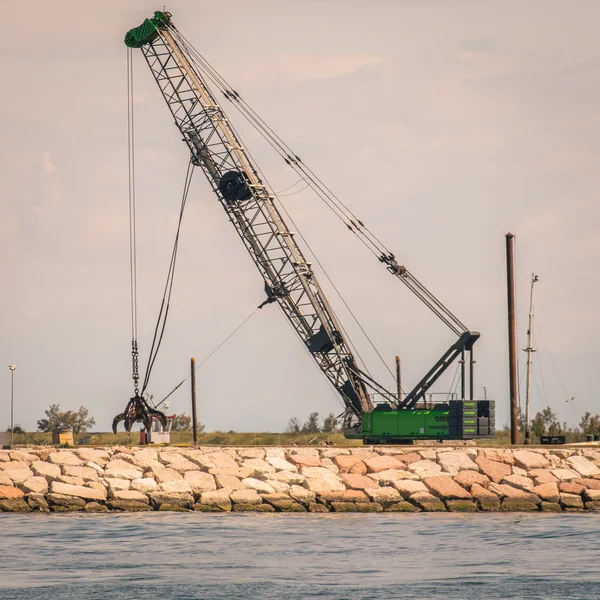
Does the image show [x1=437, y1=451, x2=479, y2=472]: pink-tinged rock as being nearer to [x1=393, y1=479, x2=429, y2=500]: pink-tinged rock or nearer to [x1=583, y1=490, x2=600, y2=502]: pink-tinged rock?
[x1=393, y1=479, x2=429, y2=500]: pink-tinged rock

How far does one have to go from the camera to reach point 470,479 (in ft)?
128

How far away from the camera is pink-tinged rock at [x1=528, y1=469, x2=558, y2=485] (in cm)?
3894

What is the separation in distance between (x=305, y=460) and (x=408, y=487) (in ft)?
15.9

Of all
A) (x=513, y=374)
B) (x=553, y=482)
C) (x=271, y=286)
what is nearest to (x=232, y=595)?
(x=553, y=482)

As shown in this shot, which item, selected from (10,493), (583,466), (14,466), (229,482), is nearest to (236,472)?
(229,482)

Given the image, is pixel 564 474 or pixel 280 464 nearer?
pixel 564 474

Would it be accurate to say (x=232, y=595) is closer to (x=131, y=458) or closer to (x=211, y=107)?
(x=131, y=458)

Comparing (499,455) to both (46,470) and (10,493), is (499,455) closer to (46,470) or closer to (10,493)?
(46,470)

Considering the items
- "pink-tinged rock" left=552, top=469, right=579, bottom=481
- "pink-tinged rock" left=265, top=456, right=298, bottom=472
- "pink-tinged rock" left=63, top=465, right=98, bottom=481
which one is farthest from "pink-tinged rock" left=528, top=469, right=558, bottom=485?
"pink-tinged rock" left=63, top=465, right=98, bottom=481

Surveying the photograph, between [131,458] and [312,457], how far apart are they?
21.9ft

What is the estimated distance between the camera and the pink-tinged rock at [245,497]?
37.6m

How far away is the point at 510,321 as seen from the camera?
4853 cm

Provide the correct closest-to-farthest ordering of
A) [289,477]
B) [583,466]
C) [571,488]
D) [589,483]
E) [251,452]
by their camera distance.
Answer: [571,488] → [589,483] → [289,477] → [583,466] → [251,452]

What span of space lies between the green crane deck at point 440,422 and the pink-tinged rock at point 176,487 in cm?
1441
